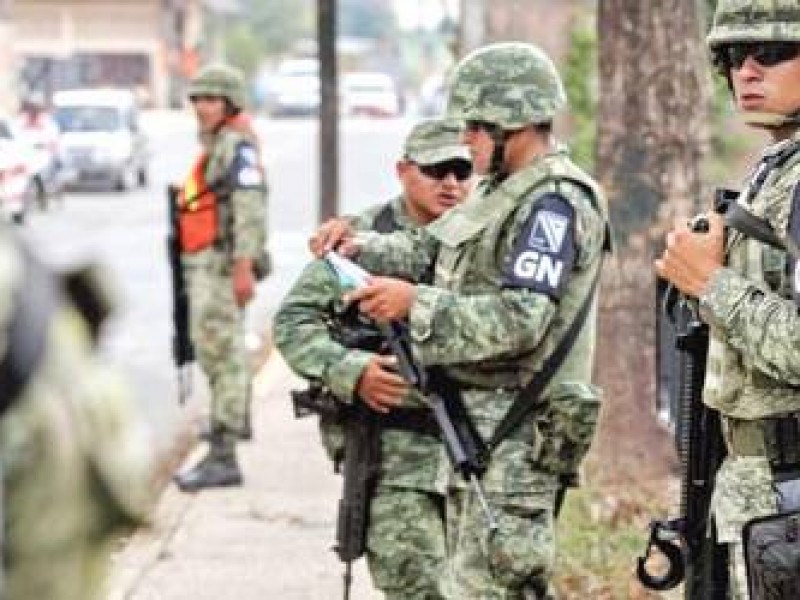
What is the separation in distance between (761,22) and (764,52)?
2.2 inches

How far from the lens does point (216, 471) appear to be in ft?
29.7

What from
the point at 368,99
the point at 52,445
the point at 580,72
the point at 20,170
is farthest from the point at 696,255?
the point at 368,99

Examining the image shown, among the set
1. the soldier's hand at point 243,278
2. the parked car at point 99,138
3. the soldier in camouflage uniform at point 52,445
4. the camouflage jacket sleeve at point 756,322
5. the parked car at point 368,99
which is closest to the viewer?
the soldier in camouflage uniform at point 52,445

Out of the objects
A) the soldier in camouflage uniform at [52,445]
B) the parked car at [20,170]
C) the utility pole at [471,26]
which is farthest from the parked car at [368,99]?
the soldier in camouflage uniform at [52,445]

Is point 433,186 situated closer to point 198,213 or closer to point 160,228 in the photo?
point 198,213

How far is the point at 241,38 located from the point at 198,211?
84.8 metres

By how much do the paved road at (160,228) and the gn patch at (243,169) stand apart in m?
0.76

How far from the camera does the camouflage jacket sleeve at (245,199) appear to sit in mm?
8672

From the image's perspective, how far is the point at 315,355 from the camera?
17.9 feet

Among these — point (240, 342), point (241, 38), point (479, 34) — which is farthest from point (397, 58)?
point (240, 342)

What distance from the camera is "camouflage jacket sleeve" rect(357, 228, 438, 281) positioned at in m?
5.15

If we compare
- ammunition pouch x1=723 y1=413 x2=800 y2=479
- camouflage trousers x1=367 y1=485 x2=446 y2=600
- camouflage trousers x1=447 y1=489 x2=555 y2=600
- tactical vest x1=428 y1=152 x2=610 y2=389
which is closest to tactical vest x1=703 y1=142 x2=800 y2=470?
ammunition pouch x1=723 y1=413 x2=800 y2=479

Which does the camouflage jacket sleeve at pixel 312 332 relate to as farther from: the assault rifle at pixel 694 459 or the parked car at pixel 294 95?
the parked car at pixel 294 95

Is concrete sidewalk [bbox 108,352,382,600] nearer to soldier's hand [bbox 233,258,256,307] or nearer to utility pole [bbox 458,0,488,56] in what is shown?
soldier's hand [bbox 233,258,256,307]
